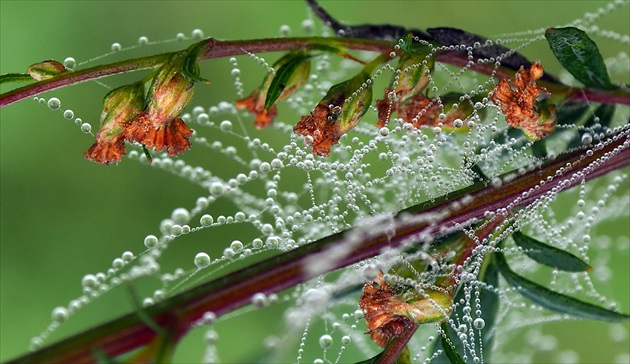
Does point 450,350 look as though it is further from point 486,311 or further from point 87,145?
point 87,145

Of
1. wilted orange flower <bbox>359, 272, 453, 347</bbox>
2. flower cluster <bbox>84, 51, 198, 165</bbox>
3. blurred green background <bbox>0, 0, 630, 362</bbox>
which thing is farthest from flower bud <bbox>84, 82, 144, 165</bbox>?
blurred green background <bbox>0, 0, 630, 362</bbox>

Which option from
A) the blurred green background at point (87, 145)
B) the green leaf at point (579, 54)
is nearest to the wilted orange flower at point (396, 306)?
the green leaf at point (579, 54)

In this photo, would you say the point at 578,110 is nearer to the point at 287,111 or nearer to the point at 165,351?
the point at 165,351

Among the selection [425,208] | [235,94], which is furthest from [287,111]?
[425,208]

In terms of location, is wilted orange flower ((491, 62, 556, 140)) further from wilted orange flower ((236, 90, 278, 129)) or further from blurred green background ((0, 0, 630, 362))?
blurred green background ((0, 0, 630, 362))

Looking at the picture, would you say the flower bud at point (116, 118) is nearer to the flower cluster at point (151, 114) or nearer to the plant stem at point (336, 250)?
the flower cluster at point (151, 114)
